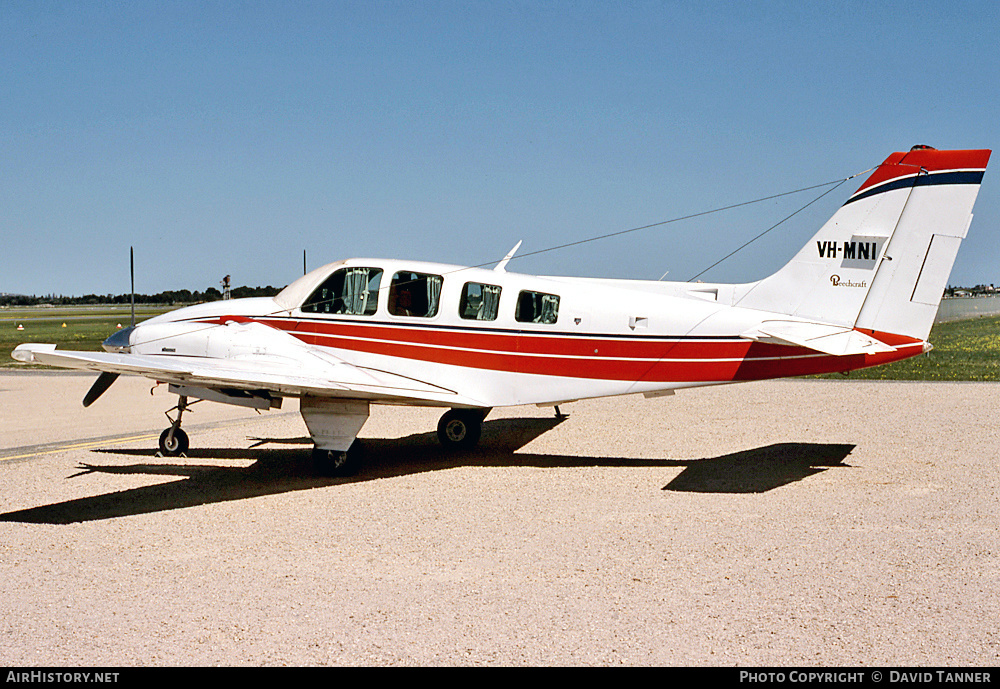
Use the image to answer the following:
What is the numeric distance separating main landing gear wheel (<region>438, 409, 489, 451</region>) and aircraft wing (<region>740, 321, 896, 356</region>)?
4.62m

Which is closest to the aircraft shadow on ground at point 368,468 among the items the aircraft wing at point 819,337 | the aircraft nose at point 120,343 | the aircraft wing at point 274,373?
the aircraft wing at point 274,373

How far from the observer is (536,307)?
421 inches

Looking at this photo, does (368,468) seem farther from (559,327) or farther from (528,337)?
(559,327)

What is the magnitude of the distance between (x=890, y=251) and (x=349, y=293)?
7.02 metres

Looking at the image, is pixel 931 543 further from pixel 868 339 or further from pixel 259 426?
pixel 259 426

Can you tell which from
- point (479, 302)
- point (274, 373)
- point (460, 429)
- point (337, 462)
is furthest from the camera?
point (460, 429)

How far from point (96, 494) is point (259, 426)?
580 centimetres

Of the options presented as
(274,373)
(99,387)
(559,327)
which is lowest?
(99,387)

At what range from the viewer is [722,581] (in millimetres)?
6227

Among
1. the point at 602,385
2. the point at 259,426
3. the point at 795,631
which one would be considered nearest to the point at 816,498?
the point at 602,385

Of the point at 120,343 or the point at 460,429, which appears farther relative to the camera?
the point at 460,429

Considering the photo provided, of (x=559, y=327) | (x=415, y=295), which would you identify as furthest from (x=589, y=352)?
(x=415, y=295)

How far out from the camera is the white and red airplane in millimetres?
9734

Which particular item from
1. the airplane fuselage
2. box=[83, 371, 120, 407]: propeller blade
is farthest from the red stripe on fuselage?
box=[83, 371, 120, 407]: propeller blade
